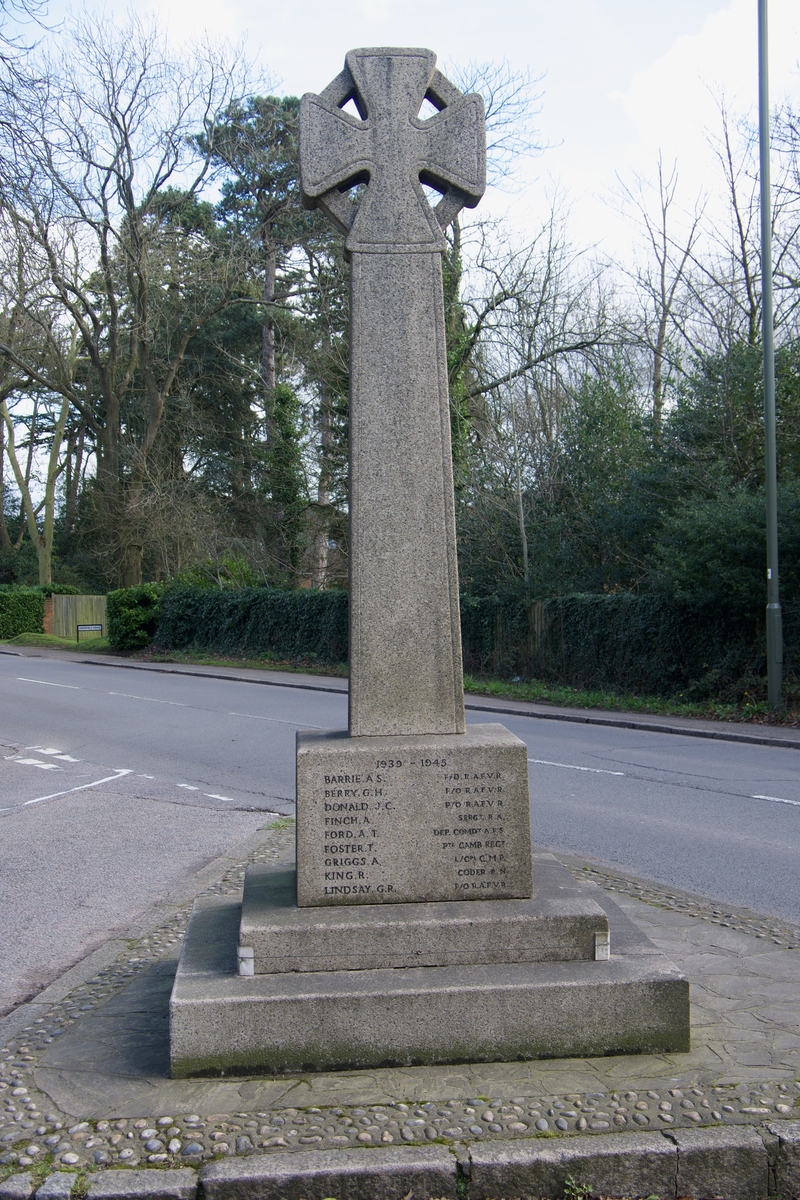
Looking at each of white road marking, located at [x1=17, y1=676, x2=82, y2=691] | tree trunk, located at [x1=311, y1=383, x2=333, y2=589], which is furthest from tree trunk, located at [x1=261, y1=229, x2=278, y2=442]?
white road marking, located at [x1=17, y1=676, x2=82, y2=691]

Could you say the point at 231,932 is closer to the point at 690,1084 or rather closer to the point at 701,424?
the point at 690,1084

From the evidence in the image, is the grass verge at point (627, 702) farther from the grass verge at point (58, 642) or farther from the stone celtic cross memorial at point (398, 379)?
the grass verge at point (58, 642)

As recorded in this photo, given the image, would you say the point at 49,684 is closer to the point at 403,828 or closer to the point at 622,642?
the point at 622,642

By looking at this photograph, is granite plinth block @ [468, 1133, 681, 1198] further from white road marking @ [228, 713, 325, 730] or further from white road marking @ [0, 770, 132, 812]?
white road marking @ [228, 713, 325, 730]

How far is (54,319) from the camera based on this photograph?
113 ft

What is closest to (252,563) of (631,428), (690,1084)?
(631,428)

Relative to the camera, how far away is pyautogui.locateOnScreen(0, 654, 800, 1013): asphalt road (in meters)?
6.81

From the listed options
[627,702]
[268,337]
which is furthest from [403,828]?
[268,337]

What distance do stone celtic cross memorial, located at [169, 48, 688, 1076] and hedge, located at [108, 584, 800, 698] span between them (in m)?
13.8

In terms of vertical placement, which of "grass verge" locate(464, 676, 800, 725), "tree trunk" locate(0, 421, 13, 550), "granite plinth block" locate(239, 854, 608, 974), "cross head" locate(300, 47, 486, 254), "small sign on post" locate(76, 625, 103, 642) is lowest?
"grass verge" locate(464, 676, 800, 725)

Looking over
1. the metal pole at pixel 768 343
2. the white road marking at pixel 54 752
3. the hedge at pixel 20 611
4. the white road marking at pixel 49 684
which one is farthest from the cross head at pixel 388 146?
the hedge at pixel 20 611

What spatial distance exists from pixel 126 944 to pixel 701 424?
663 inches

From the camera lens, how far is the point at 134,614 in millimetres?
35062

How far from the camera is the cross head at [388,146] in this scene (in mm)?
4645
